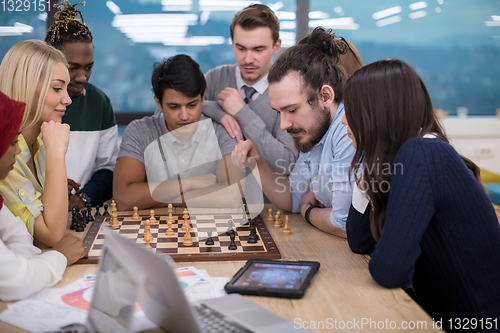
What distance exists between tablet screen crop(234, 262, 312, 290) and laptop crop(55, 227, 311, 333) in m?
0.13

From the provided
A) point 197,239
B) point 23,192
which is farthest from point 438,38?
point 23,192

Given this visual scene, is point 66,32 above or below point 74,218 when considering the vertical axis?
above

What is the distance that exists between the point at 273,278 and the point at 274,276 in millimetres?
15

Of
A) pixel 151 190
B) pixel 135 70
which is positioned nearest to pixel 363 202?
pixel 151 190

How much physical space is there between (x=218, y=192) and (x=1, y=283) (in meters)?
1.15

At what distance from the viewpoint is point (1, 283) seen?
3.63 ft

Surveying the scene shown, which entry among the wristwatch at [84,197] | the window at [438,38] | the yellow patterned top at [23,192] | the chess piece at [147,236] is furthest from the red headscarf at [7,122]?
the window at [438,38]

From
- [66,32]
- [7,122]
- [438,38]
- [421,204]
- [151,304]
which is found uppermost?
[66,32]

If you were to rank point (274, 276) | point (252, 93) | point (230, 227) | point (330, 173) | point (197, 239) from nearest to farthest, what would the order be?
point (274, 276), point (197, 239), point (230, 227), point (330, 173), point (252, 93)

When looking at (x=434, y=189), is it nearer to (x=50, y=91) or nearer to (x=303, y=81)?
(x=303, y=81)

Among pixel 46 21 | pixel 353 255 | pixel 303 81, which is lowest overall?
pixel 353 255

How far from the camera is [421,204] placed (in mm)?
1151

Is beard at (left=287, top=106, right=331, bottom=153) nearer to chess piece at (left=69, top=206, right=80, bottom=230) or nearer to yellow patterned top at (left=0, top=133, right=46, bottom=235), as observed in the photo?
chess piece at (left=69, top=206, right=80, bottom=230)

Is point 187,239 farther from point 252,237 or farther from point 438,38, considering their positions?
point 438,38
